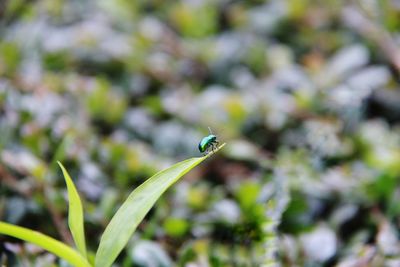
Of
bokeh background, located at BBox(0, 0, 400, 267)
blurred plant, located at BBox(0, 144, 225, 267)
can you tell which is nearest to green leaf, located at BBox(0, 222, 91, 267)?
blurred plant, located at BBox(0, 144, 225, 267)

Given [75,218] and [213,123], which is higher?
[213,123]

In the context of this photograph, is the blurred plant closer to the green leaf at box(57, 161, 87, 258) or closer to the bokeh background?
the green leaf at box(57, 161, 87, 258)

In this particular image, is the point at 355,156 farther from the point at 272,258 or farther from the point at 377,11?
the point at 272,258

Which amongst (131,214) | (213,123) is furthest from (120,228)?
(213,123)

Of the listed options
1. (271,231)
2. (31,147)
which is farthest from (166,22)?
(271,231)

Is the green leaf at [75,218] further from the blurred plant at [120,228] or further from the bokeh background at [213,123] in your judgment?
the bokeh background at [213,123]

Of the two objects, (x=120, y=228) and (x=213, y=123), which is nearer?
(x=120, y=228)

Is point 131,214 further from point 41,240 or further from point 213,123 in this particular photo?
point 213,123
